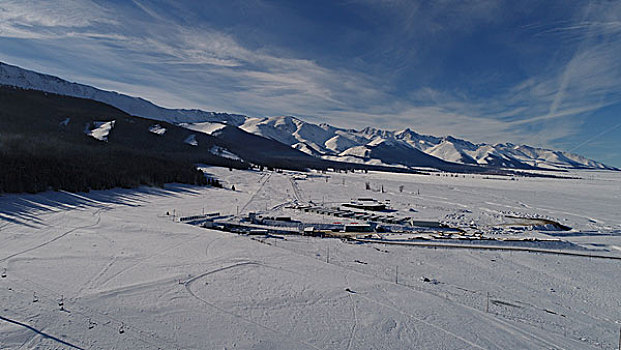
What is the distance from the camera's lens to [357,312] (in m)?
12.7

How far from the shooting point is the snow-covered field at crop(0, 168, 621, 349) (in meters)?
10.5

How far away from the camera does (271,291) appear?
46.4ft

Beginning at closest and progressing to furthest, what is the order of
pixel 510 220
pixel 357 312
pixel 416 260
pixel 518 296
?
pixel 357 312 → pixel 518 296 → pixel 416 260 → pixel 510 220

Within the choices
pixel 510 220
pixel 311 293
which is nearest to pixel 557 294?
pixel 311 293

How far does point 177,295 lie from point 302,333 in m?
5.12

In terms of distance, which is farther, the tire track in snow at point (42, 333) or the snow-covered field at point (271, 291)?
the snow-covered field at point (271, 291)

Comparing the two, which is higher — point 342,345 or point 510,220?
point 510,220

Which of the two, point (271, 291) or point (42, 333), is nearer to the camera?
point (42, 333)

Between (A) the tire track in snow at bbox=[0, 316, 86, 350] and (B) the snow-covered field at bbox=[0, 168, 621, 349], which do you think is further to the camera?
(B) the snow-covered field at bbox=[0, 168, 621, 349]

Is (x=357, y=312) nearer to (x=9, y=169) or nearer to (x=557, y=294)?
(x=557, y=294)

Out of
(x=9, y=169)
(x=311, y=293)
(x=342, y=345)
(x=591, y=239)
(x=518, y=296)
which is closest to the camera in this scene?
(x=342, y=345)

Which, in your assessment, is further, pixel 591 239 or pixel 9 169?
pixel 9 169

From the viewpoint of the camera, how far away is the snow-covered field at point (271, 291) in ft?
34.4

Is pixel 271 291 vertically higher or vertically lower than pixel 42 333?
higher
